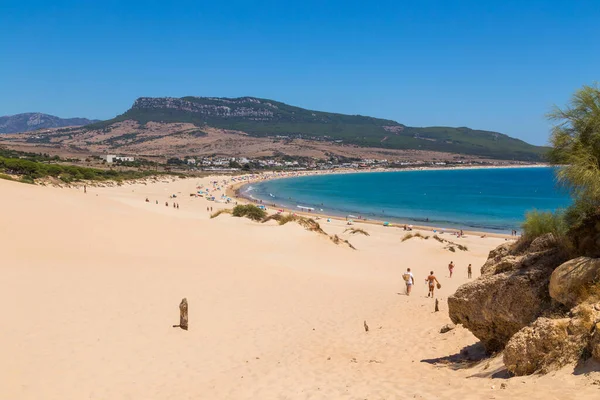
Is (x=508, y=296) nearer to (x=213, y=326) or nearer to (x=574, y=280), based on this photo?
(x=574, y=280)

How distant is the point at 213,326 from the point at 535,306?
7.51 m

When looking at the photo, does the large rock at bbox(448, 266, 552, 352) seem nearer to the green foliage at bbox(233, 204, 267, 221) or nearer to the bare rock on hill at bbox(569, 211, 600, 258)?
the bare rock on hill at bbox(569, 211, 600, 258)

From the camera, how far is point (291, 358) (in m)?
9.91

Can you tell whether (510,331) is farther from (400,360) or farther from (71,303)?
(71,303)

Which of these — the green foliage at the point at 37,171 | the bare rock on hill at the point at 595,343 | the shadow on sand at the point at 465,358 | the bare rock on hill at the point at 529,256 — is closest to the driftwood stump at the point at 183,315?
the shadow on sand at the point at 465,358

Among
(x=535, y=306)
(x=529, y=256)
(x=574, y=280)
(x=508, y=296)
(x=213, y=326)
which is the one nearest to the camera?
(x=574, y=280)

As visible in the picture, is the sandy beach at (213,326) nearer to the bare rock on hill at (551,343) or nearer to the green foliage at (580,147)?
the bare rock on hill at (551,343)

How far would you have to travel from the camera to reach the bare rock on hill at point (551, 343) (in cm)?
612

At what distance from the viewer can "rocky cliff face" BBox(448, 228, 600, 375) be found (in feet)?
20.6

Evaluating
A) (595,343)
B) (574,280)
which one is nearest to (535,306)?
(574,280)

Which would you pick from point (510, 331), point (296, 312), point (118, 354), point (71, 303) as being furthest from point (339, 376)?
point (71, 303)

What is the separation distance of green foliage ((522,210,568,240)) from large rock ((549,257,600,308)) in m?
1.47

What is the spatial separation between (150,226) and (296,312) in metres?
16.6

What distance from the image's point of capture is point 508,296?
818 centimetres
